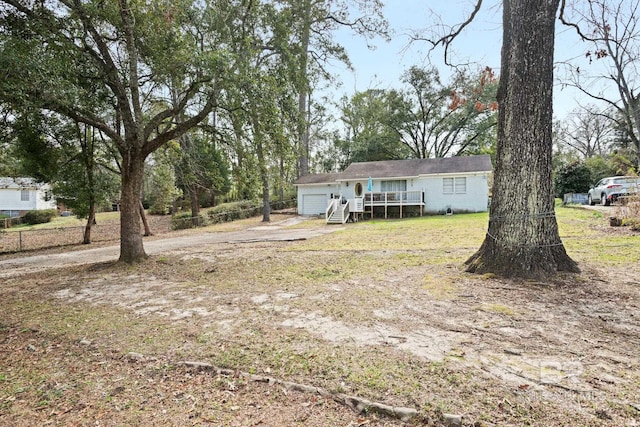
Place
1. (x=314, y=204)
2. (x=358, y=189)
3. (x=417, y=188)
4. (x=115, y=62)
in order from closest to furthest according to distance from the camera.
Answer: (x=115, y=62)
(x=417, y=188)
(x=358, y=189)
(x=314, y=204)

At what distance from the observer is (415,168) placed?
23.3 meters

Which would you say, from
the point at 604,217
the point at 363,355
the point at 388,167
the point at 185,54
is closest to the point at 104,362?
the point at 363,355

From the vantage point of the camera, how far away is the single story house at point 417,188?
2147 centimetres

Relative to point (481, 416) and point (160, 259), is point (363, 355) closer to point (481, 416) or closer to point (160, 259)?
point (481, 416)

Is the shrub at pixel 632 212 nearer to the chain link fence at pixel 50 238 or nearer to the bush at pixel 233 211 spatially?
the chain link fence at pixel 50 238

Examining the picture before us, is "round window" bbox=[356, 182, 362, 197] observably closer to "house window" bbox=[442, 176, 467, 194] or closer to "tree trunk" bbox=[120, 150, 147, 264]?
"house window" bbox=[442, 176, 467, 194]

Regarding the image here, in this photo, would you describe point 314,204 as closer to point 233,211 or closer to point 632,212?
point 233,211

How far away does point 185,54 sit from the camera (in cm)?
676

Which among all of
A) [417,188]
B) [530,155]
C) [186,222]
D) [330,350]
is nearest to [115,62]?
[330,350]

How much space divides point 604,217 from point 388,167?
44.8 ft

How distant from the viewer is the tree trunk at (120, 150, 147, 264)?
26.9ft

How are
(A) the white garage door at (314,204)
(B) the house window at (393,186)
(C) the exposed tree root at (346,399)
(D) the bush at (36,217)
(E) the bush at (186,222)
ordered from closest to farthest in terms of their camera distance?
1. (C) the exposed tree root at (346,399)
2. (E) the bush at (186,222)
3. (B) the house window at (393,186)
4. (D) the bush at (36,217)
5. (A) the white garage door at (314,204)

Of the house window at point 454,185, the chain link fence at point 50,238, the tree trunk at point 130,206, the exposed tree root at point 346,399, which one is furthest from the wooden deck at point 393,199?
the exposed tree root at point 346,399

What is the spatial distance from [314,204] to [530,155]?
2226cm
